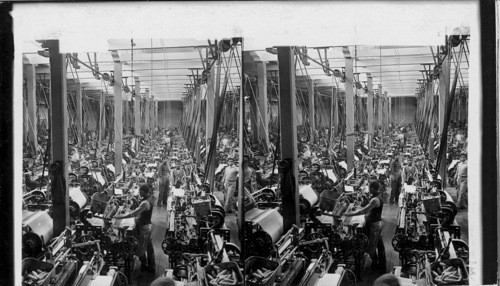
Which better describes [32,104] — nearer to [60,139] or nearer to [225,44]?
[60,139]

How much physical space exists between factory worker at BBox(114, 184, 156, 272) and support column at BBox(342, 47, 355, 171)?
1.19 meters

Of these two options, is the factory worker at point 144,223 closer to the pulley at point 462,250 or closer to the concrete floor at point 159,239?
the concrete floor at point 159,239

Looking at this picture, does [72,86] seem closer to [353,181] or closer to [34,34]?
[34,34]

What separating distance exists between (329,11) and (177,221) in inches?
58.5

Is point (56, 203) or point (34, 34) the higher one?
point (34, 34)

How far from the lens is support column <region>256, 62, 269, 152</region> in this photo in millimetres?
3504

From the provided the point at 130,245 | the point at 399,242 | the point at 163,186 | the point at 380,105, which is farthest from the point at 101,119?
the point at 399,242

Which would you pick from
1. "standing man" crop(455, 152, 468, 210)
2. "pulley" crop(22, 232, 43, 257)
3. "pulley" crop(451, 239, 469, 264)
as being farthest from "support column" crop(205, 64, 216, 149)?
"pulley" crop(451, 239, 469, 264)

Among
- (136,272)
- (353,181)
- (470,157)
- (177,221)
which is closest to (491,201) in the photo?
(470,157)

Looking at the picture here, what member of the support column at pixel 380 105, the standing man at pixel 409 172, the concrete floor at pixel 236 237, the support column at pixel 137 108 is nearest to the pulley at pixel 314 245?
the concrete floor at pixel 236 237

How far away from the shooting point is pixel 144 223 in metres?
3.59

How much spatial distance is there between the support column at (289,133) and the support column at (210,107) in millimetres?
393

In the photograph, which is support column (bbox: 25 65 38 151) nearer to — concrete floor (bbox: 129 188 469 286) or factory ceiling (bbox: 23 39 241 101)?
factory ceiling (bbox: 23 39 241 101)

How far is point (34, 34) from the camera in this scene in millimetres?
3434
